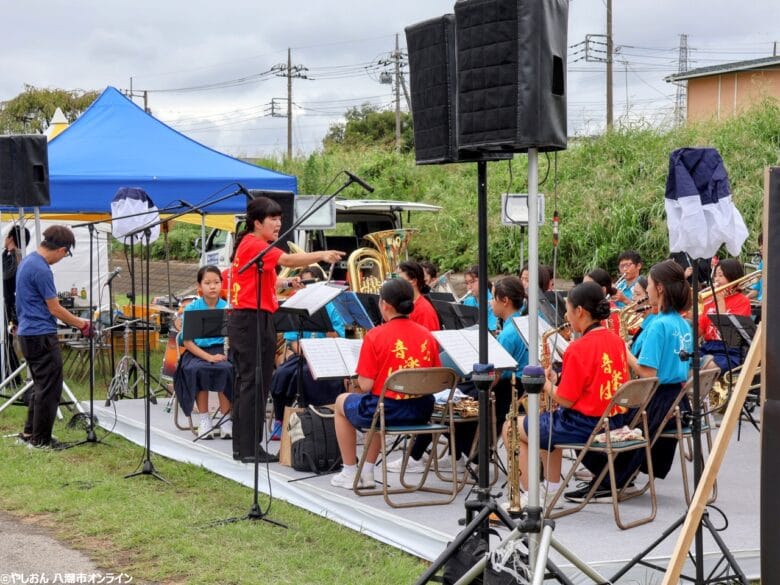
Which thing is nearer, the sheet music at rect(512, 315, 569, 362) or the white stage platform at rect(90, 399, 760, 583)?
the white stage platform at rect(90, 399, 760, 583)

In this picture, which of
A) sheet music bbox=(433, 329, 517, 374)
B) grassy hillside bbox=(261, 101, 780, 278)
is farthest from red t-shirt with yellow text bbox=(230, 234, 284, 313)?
grassy hillside bbox=(261, 101, 780, 278)

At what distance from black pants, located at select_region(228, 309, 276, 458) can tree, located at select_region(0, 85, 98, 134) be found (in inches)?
1455

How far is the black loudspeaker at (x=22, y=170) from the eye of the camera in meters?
9.34

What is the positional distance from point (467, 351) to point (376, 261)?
164 inches

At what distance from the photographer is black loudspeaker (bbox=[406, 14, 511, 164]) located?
4742mm

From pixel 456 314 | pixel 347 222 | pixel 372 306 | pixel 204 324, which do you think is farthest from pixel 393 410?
pixel 347 222

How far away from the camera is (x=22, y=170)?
30.9 feet

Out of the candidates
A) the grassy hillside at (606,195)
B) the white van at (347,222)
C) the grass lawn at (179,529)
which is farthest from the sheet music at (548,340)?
the grassy hillside at (606,195)

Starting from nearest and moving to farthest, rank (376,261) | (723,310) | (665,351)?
(665,351)
(723,310)
(376,261)

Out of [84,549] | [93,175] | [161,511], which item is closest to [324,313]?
[161,511]

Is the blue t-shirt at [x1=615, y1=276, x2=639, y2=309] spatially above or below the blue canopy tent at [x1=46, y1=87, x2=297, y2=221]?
below

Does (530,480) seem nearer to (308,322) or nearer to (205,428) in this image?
(308,322)

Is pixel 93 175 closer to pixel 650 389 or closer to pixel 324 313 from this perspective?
pixel 324 313

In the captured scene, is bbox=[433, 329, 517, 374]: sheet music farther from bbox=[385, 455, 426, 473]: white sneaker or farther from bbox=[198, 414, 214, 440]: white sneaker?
bbox=[198, 414, 214, 440]: white sneaker
